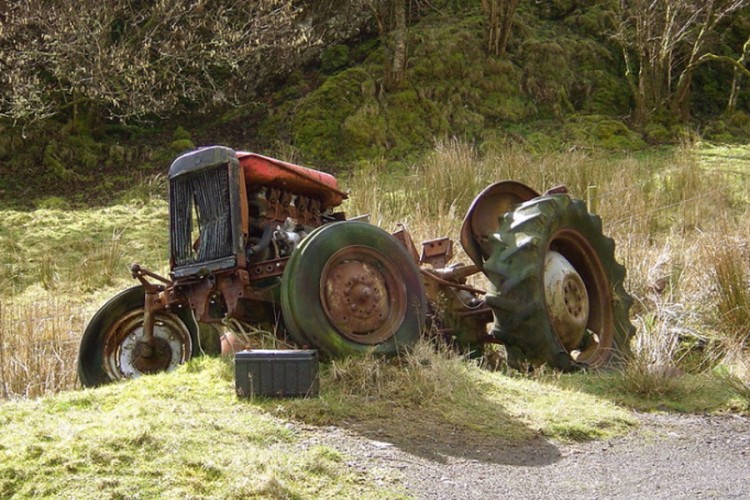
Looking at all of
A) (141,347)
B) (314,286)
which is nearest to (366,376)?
(314,286)

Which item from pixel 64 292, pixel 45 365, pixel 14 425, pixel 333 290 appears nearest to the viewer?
pixel 14 425

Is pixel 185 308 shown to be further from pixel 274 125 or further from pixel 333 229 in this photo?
pixel 274 125

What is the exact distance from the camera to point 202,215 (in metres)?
5.71

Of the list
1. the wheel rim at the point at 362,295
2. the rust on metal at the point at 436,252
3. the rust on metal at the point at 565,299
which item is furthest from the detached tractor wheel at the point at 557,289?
the rust on metal at the point at 436,252

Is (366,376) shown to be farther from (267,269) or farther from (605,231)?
(605,231)

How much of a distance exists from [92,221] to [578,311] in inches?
252

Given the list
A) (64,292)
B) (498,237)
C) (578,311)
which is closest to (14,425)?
(498,237)

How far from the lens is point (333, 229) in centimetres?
539

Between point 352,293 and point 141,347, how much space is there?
1365mm

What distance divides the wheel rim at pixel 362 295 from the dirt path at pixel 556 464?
3.57 ft

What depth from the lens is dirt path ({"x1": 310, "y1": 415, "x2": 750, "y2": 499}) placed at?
3615 millimetres

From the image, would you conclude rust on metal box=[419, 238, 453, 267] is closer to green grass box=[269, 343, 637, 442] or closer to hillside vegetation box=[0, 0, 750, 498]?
hillside vegetation box=[0, 0, 750, 498]

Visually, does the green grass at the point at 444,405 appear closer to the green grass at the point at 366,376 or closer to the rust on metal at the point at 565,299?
the green grass at the point at 366,376

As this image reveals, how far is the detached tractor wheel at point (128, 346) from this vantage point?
5859 mm
